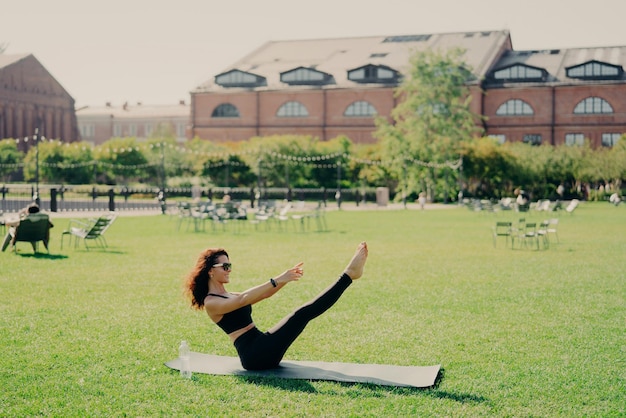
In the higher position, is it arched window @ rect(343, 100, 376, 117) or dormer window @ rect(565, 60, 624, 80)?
dormer window @ rect(565, 60, 624, 80)

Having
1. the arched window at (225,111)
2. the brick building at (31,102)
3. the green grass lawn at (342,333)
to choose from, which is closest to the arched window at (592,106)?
the arched window at (225,111)

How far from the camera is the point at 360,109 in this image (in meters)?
65.8

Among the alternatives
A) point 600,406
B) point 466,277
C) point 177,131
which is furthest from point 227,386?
point 177,131

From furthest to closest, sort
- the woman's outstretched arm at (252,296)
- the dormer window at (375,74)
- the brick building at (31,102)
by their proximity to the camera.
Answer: the brick building at (31,102), the dormer window at (375,74), the woman's outstretched arm at (252,296)

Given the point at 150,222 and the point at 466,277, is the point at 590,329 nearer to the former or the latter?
the point at 466,277

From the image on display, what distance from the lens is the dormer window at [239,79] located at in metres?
68.8

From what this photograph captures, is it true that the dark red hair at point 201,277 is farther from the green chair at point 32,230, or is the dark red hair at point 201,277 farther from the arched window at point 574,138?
the arched window at point 574,138

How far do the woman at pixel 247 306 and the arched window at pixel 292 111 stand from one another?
60650 millimetres

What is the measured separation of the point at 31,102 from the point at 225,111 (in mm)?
17226

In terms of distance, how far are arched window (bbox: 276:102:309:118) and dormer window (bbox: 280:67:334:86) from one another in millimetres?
1840

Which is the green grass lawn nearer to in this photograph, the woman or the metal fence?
the woman

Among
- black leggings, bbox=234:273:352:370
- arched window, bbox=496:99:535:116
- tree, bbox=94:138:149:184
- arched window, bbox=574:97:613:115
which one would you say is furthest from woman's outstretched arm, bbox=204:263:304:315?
arched window, bbox=574:97:613:115

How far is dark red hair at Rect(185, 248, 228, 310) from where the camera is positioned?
6843 millimetres

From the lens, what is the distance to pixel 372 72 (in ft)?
216
